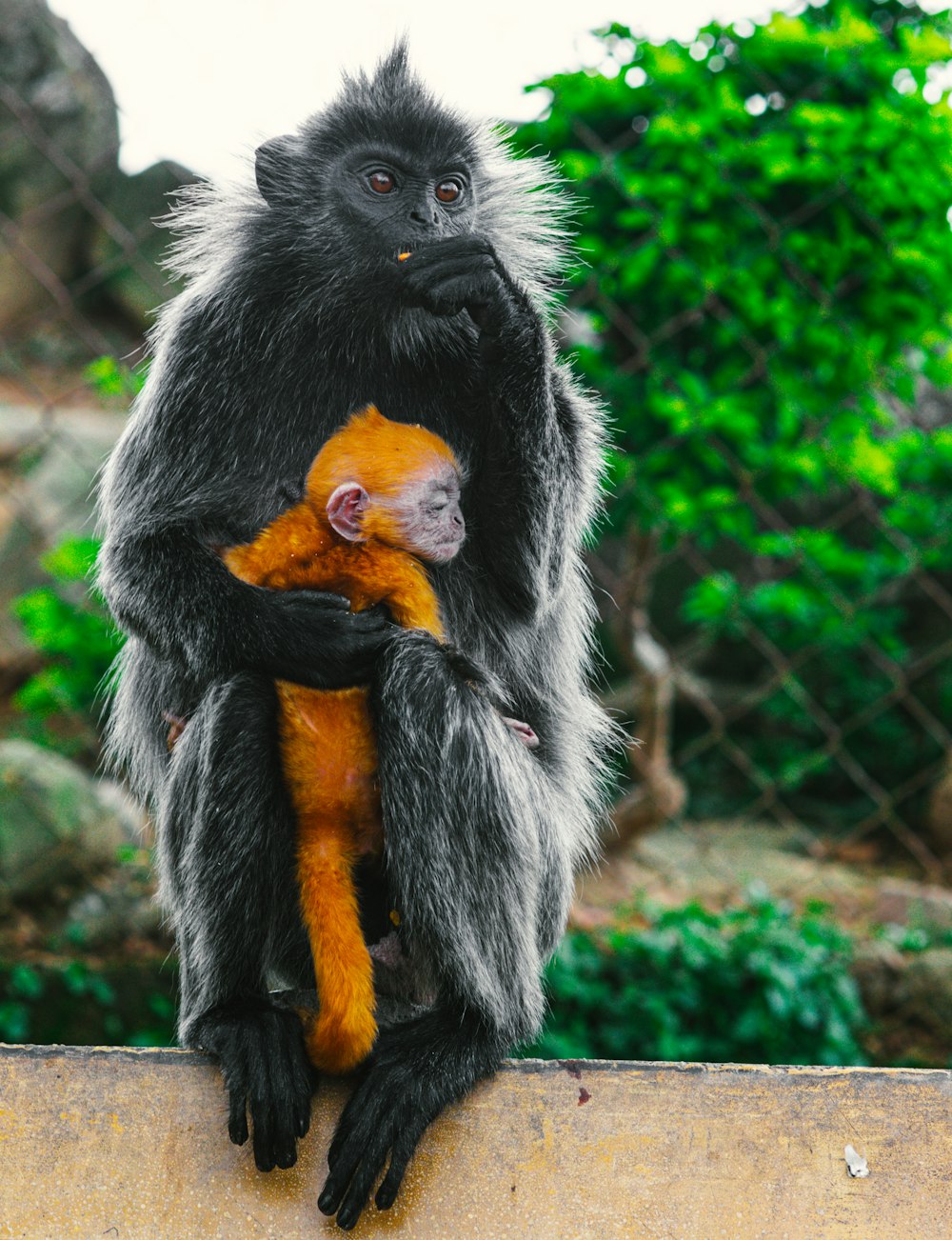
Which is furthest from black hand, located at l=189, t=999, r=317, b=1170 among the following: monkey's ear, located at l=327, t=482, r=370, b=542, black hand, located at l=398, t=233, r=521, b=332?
black hand, located at l=398, t=233, r=521, b=332

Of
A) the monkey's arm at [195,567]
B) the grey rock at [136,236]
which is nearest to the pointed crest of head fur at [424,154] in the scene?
the monkey's arm at [195,567]

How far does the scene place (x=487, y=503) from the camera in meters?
2.00

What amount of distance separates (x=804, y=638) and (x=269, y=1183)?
4935 millimetres

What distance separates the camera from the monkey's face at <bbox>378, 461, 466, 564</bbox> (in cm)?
182

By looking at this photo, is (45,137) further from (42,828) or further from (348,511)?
(348,511)

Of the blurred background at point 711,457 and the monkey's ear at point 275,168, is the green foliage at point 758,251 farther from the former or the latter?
the monkey's ear at point 275,168

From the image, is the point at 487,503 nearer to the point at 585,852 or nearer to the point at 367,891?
the point at 367,891

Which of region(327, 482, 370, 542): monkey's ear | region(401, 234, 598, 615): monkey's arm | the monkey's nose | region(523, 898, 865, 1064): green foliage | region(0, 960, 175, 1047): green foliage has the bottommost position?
region(0, 960, 175, 1047): green foliage

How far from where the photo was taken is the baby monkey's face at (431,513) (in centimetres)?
183

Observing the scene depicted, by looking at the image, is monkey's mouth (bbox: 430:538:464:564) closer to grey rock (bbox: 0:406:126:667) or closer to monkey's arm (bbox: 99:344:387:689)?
monkey's arm (bbox: 99:344:387:689)

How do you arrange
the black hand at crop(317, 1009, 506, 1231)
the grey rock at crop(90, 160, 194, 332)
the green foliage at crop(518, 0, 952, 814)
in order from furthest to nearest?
the grey rock at crop(90, 160, 194, 332) → the green foliage at crop(518, 0, 952, 814) → the black hand at crop(317, 1009, 506, 1231)

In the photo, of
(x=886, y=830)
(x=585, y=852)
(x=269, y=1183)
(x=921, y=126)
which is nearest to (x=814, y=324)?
(x=921, y=126)

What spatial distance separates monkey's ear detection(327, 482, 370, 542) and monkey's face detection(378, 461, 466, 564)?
0.11 ft

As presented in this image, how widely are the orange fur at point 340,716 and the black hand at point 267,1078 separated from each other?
0.12 feet
